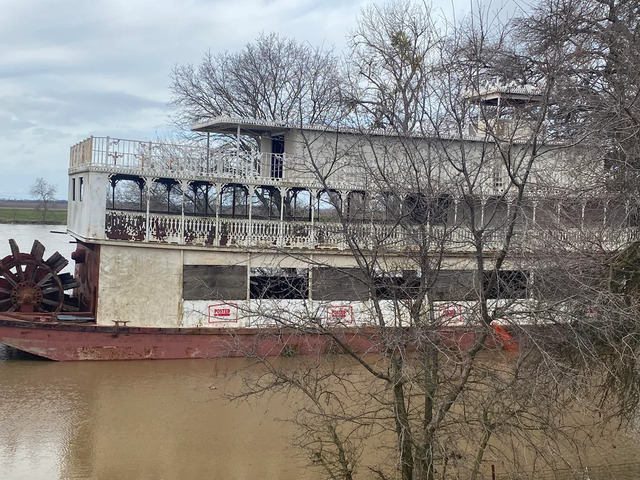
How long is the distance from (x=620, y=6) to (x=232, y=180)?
379 inches

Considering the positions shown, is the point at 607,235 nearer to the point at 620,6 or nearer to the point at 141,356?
the point at 620,6

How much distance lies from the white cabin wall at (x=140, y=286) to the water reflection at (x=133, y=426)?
47.2 inches

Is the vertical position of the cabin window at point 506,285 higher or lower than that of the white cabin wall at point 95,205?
lower

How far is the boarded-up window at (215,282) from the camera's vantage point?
17.0m

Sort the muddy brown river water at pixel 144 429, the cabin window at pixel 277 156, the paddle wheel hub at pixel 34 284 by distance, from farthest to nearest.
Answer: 1. the cabin window at pixel 277 156
2. the paddle wheel hub at pixel 34 284
3. the muddy brown river water at pixel 144 429

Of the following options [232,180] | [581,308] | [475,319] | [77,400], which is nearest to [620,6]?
[581,308]

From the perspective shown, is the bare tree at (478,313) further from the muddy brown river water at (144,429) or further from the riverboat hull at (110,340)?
the riverboat hull at (110,340)

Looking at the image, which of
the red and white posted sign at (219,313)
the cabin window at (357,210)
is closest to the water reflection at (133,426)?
the red and white posted sign at (219,313)

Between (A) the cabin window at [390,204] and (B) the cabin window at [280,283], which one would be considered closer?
(A) the cabin window at [390,204]

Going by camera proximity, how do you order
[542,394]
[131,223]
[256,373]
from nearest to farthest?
1. [542,394]
2. [256,373]
3. [131,223]

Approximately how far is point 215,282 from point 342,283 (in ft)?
25.2

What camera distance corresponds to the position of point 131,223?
55.7 feet

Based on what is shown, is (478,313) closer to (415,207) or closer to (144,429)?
(415,207)

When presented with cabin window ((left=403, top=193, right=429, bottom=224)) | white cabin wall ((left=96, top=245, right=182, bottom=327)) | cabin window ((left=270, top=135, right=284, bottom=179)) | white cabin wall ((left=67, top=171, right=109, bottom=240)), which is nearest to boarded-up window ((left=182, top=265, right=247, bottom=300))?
white cabin wall ((left=96, top=245, right=182, bottom=327))
